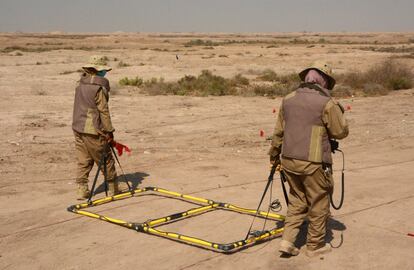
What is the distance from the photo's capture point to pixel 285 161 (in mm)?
5418

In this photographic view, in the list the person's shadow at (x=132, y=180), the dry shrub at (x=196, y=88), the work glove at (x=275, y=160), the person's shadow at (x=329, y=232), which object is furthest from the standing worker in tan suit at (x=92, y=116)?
the dry shrub at (x=196, y=88)

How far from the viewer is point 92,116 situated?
24.1ft

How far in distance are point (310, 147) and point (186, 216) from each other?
7.36ft

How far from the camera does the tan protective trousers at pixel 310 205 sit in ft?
17.4

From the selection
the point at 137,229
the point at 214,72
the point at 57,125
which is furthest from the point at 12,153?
the point at 214,72

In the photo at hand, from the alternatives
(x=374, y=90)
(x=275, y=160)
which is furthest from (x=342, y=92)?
(x=275, y=160)

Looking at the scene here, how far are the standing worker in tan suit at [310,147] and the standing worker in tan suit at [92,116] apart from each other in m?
2.82

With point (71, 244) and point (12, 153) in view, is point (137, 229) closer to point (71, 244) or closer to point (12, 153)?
point (71, 244)

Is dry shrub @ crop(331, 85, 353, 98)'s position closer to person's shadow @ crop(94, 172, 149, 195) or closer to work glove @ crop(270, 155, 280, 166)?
person's shadow @ crop(94, 172, 149, 195)

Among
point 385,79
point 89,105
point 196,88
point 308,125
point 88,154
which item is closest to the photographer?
point 308,125

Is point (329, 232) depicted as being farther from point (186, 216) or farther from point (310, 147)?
point (186, 216)

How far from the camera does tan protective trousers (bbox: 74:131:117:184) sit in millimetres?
7457

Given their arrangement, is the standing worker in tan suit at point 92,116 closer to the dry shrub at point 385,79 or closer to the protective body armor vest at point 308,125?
the protective body armor vest at point 308,125

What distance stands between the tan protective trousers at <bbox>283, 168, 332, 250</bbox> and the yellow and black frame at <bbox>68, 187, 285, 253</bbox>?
541 mm
